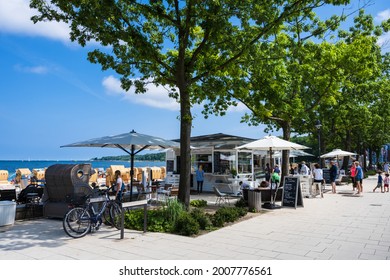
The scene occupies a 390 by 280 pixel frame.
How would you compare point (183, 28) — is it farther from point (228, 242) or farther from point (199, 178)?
point (199, 178)

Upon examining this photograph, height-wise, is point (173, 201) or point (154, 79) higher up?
point (154, 79)

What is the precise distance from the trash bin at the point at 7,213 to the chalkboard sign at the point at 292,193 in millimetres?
8723

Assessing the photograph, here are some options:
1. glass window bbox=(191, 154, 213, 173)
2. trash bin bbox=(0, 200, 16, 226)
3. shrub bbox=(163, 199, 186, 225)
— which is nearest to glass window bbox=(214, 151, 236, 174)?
glass window bbox=(191, 154, 213, 173)

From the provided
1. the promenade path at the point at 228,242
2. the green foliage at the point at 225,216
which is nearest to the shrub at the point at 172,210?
the promenade path at the point at 228,242

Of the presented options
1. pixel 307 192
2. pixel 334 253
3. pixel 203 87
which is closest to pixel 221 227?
pixel 334 253

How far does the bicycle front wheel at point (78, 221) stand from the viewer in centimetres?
718

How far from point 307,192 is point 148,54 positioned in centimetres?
1030

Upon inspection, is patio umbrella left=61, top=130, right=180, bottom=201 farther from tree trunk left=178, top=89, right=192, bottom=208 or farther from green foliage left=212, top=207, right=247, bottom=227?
green foliage left=212, top=207, right=247, bottom=227

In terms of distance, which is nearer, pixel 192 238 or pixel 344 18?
pixel 192 238

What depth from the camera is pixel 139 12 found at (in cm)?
1005

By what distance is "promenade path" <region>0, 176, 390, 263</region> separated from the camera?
581 cm

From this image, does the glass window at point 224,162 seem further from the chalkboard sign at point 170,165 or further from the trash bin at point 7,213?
the trash bin at point 7,213

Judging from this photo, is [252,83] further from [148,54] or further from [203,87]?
[148,54]

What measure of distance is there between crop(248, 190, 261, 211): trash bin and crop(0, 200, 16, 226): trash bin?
280 inches
